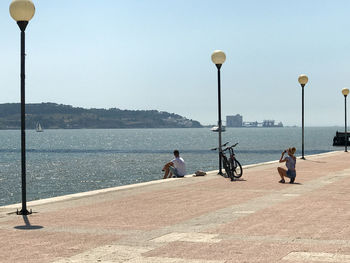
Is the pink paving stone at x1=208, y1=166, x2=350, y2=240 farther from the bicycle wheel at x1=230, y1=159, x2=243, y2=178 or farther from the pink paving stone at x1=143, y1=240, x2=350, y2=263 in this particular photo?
the bicycle wheel at x1=230, y1=159, x2=243, y2=178

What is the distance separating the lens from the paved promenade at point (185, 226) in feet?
25.1

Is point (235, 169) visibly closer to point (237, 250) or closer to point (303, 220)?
point (303, 220)

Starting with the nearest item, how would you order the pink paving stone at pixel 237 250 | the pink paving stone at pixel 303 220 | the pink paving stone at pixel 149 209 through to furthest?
the pink paving stone at pixel 237 250 → the pink paving stone at pixel 303 220 → the pink paving stone at pixel 149 209

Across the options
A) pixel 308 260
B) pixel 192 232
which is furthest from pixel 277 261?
pixel 192 232

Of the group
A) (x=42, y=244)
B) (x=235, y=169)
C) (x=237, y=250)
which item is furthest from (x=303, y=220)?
(x=235, y=169)

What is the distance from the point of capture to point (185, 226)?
980cm

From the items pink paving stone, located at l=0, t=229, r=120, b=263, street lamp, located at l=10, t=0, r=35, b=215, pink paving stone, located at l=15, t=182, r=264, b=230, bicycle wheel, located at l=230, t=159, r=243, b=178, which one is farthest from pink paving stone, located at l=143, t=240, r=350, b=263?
bicycle wheel, located at l=230, t=159, r=243, b=178

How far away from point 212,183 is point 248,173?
4.04 m

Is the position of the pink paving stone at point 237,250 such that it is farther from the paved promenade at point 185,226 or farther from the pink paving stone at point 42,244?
the pink paving stone at point 42,244

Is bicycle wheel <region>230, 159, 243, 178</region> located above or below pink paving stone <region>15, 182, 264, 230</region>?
above

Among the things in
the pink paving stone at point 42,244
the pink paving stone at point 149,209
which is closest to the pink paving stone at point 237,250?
the pink paving stone at point 42,244

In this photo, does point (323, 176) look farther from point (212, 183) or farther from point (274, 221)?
point (274, 221)

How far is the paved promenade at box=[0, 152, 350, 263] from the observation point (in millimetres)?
7652

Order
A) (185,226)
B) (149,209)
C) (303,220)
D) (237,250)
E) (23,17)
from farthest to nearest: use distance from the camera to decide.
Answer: (23,17)
(149,209)
(303,220)
(185,226)
(237,250)
